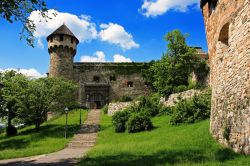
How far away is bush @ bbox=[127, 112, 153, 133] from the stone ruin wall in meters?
25.1

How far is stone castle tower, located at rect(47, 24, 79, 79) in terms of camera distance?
151 ft

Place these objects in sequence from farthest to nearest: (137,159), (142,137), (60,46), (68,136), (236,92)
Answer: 1. (60,46)
2. (68,136)
3. (142,137)
4. (137,159)
5. (236,92)

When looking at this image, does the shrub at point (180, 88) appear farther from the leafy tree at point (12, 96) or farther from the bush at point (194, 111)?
the leafy tree at point (12, 96)

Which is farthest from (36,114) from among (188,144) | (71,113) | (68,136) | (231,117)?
(231,117)

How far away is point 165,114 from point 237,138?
1912 centimetres

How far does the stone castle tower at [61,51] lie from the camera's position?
46125 mm

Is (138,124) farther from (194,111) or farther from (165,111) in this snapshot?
(165,111)

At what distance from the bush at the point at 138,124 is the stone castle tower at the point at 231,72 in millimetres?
9143

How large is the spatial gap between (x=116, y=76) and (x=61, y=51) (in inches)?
367

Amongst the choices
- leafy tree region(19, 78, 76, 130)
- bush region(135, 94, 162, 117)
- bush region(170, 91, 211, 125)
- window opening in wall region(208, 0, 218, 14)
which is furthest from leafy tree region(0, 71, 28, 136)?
window opening in wall region(208, 0, 218, 14)

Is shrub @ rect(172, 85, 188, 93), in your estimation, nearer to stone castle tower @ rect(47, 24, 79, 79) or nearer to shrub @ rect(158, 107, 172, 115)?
shrub @ rect(158, 107, 172, 115)

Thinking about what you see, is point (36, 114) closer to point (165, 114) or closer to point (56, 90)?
point (56, 90)

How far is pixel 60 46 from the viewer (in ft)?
151

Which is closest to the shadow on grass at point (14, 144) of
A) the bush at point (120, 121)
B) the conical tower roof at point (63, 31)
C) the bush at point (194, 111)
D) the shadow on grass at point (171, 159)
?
the bush at point (120, 121)
